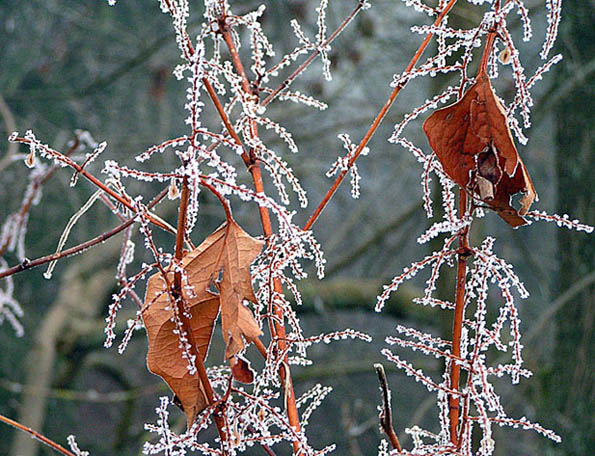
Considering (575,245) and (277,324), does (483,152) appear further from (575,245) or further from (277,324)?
(575,245)

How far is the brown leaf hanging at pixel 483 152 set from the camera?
337 mm

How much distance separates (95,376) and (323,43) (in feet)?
21.0

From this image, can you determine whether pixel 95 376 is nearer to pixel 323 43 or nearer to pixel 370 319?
pixel 370 319

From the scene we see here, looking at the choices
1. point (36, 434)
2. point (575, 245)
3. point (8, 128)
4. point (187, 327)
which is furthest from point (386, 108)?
point (575, 245)

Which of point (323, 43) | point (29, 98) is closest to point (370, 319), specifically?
point (29, 98)

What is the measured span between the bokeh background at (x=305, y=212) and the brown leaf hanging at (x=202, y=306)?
1.41 m

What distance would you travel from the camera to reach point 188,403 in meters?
0.37

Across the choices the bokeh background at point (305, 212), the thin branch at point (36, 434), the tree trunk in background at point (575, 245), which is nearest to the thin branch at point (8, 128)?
the thin branch at point (36, 434)

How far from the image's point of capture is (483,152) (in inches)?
13.6

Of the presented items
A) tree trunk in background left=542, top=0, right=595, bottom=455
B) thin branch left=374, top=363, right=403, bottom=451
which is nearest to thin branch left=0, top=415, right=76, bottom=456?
thin branch left=374, top=363, right=403, bottom=451

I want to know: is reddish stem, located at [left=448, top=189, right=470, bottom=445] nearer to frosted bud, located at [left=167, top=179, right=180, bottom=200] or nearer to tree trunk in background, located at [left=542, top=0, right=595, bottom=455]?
frosted bud, located at [left=167, top=179, right=180, bottom=200]

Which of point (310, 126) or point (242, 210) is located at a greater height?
point (310, 126)

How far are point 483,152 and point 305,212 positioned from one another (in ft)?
11.6

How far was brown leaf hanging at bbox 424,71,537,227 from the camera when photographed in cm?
34
